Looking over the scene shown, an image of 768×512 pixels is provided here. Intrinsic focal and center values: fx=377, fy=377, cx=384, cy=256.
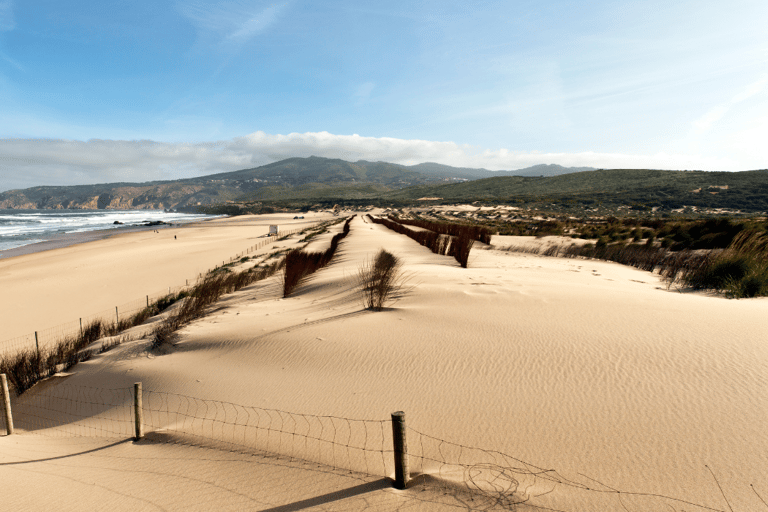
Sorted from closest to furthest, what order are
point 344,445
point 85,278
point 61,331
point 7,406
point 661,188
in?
point 344,445 < point 7,406 < point 61,331 < point 85,278 < point 661,188

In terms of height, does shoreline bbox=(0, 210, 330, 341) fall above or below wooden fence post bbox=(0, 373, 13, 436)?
below

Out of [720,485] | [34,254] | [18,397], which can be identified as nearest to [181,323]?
[18,397]

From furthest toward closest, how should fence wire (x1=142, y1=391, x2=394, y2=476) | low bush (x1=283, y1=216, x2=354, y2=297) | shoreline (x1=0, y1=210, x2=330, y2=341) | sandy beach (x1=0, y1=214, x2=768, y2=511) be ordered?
shoreline (x1=0, y1=210, x2=330, y2=341) → low bush (x1=283, y1=216, x2=354, y2=297) → fence wire (x1=142, y1=391, x2=394, y2=476) → sandy beach (x1=0, y1=214, x2=768, y2=511)

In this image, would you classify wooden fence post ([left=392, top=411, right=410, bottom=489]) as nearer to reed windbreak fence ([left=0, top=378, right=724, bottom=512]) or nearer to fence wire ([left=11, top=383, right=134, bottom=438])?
reed windbreak fence ([left=0, top=378, right=724, bottom=512])

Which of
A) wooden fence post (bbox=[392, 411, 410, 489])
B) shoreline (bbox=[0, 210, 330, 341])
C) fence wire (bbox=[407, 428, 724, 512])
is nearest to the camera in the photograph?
fence wire (bbox=[407, 428, 724, 512])

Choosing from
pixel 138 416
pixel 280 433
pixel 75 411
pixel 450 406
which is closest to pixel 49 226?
pixel 75 411

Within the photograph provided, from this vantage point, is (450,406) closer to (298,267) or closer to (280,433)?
(280,433)

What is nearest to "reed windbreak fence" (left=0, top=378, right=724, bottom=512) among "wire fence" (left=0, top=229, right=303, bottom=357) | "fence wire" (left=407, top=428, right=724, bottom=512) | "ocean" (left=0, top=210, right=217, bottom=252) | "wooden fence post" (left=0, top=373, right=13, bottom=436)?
"fence wire" (left=407, top=428, right=724, bottom=512)
